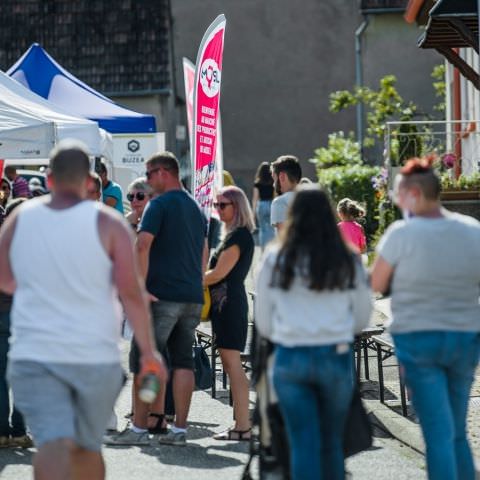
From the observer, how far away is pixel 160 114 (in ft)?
119

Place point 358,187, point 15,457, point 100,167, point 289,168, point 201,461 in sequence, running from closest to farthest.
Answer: point 201,461 < point 15,457 < point 289,168 < point 100,167 < point 358,187

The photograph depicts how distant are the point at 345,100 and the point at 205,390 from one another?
67.7ft

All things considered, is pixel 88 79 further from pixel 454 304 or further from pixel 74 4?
pixel 454 304

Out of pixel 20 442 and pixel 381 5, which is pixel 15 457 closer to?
pixel 20 442

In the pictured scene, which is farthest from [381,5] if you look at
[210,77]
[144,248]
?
[144,248]

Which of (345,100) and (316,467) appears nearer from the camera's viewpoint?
(316,467)

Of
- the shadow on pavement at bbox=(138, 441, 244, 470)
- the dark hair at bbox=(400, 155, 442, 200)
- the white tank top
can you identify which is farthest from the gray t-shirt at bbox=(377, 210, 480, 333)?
the shadow on pavement at bbox=(138, 441, 244, 470)

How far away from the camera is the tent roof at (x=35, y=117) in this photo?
471 inches

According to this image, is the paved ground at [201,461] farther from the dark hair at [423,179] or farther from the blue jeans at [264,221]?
the blue jeans at [264,221]

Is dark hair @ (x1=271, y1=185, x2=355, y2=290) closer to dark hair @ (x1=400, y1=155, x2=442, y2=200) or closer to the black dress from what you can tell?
dark hair @ (x1=400, y1=155, x2=442, y2=200)

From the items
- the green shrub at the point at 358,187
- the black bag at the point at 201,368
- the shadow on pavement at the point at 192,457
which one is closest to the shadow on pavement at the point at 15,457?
the shadow on pavement at the point at 192,457

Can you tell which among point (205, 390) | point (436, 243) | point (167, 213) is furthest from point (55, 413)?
point (205, 390)

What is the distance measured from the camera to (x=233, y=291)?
30.0 feet

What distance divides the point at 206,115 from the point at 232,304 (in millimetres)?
3572
